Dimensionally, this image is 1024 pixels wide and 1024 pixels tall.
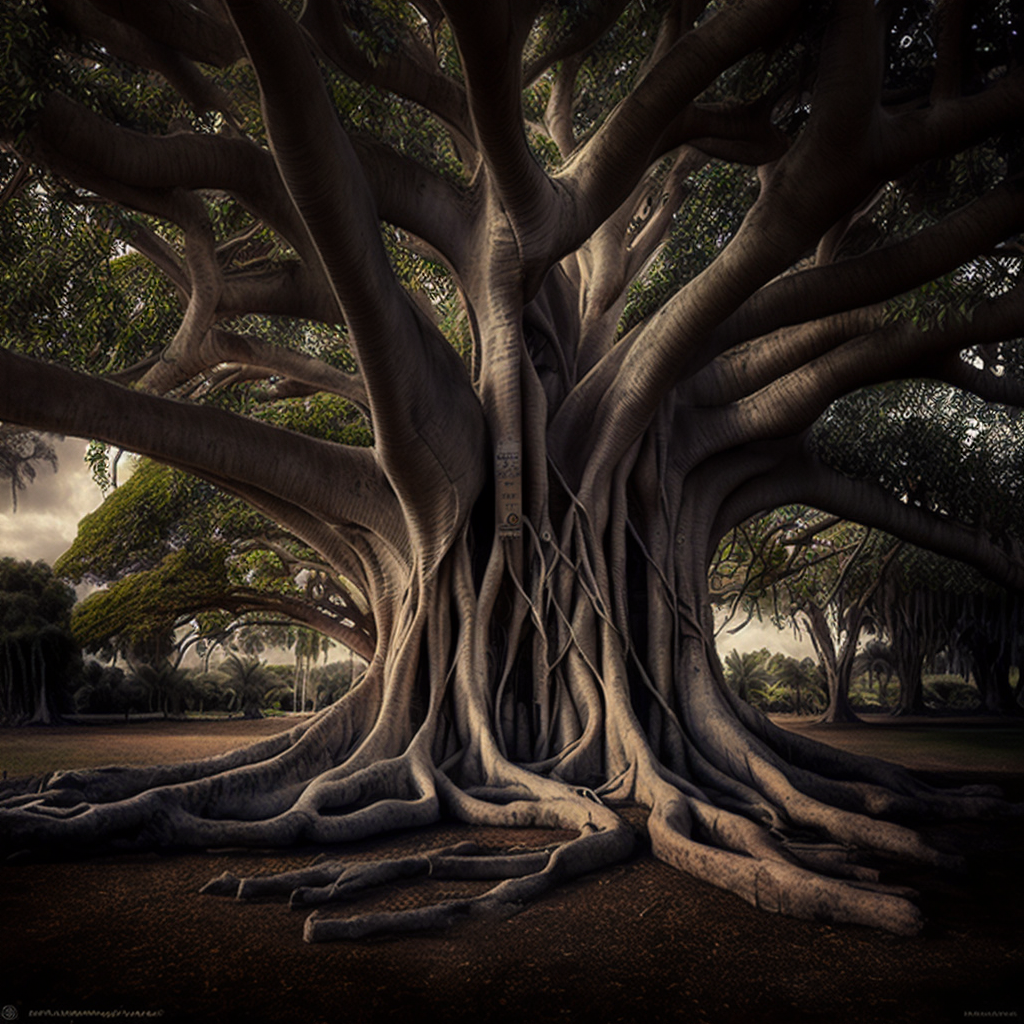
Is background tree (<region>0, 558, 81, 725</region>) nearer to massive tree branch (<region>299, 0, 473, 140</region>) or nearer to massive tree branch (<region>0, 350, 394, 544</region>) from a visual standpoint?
massive tree branch (<region>0, 350, 394, 544</region>)

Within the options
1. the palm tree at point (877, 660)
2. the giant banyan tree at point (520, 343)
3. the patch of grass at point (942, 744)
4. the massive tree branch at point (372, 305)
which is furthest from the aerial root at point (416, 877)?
the palm tree at point (877, 660)

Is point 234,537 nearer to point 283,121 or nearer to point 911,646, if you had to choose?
point 283,121

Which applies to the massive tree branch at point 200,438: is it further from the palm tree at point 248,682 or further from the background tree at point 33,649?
the palm tree at point 248,682

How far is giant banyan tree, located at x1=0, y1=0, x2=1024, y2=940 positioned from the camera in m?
3.82

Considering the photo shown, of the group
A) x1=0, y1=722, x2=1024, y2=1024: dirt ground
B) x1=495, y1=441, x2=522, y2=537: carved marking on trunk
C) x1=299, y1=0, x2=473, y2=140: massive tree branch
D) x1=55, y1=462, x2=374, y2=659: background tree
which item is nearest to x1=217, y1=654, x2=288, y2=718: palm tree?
x1=55, y1=462, x2=374, y2=659: background tree

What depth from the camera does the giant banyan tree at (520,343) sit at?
382cm

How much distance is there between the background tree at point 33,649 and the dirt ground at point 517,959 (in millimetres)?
15809

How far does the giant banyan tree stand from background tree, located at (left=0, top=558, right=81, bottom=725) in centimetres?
1238

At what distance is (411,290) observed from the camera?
952cm

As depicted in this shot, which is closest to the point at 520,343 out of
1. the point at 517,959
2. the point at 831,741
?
the point at 517,959

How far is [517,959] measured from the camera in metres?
2.52

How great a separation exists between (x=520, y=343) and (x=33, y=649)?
16.0m

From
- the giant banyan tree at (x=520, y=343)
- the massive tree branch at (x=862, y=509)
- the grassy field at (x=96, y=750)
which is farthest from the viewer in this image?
the massive tree branch at (x=862, y=509)

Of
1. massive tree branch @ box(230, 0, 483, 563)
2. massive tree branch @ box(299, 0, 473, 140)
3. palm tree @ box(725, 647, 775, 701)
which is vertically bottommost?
palm tree @ box(725, 647, 775, 701)
